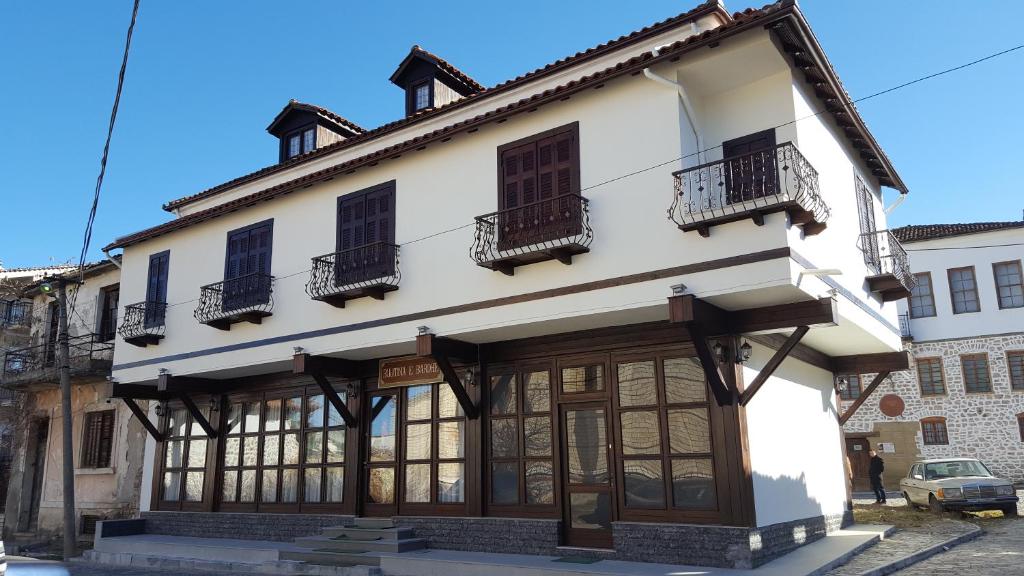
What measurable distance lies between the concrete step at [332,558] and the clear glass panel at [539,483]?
2.57 m

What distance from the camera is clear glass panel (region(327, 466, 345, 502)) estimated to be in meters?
14.5

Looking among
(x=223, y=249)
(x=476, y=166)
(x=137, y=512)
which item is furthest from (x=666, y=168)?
(x=137, y=512)

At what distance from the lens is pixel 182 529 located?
16.5 metres

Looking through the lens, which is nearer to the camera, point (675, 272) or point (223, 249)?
point (675, 272)

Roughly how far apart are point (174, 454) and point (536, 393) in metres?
9.47

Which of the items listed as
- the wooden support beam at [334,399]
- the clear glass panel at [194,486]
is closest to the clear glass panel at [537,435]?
the wooden support beam at [334,399]

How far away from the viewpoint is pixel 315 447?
1520 centimetres

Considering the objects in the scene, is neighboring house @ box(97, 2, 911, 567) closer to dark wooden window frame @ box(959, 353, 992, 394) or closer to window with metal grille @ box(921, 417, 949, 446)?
dark wooden window frame @ box(959, 353, 992, 394)

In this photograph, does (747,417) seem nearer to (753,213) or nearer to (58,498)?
(753,213)

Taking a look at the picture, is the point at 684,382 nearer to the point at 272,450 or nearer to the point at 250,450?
the point at 272,450

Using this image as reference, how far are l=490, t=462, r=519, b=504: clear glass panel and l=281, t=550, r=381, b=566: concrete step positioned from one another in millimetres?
2069

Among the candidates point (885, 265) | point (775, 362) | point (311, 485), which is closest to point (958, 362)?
point (885, 265)

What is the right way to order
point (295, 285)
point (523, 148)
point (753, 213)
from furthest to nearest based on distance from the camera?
1. point (295, 285)
2. point (523, 148)
3. point (753, 213)

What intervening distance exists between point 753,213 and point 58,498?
19.1m
